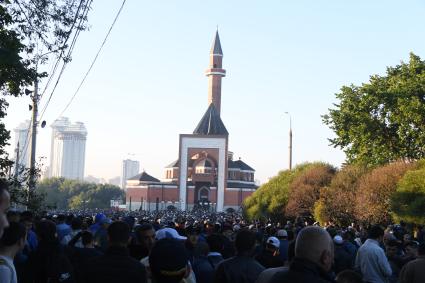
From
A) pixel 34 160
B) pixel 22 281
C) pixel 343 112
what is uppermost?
pixel 343 112

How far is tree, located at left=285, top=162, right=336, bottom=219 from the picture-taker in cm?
5491

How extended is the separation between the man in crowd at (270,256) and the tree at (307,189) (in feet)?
143

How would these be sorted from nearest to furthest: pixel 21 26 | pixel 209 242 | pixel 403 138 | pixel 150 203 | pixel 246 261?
pixel 246 261
pixel 209 242
pixel 21 26
pixel 403 138
pixel 150 203

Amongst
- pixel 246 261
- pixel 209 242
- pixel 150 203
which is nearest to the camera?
pixel 246 261

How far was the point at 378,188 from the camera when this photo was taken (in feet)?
138

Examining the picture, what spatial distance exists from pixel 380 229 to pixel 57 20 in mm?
10182

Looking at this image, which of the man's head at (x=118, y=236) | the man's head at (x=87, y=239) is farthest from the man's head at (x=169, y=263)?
the man's head at (x=87, y=239)

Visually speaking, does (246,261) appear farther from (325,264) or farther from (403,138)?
(403,138)

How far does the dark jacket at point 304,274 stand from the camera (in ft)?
14.2

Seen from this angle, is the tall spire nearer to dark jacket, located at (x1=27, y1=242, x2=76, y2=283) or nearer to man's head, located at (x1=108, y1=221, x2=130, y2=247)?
dark jacket, located at (x1=27, y1=242, x2=76, y2=283)

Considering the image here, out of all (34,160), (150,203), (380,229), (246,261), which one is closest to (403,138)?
(34,160)

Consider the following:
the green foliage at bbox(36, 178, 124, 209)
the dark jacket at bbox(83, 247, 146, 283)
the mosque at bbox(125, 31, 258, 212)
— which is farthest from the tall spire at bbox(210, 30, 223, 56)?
the dark jacket at bbox(83, 247, 146, 283)

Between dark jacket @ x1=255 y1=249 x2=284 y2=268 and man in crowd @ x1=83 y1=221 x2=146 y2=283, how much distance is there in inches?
160

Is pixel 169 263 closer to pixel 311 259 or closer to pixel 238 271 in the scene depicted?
pixel 311 259
